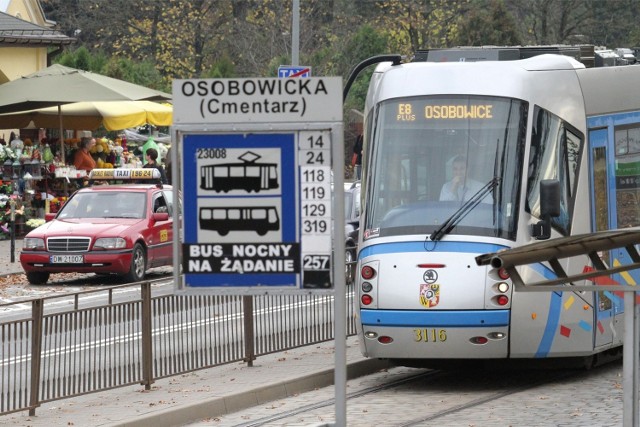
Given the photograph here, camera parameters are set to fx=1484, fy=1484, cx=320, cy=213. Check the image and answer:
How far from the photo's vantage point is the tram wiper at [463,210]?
1311cm

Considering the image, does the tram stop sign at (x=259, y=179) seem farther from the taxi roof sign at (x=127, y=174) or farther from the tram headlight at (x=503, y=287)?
A: the taxi roof sign at (x=127, y=174)

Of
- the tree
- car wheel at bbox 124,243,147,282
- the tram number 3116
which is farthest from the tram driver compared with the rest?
the tree

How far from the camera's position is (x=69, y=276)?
26172 mm

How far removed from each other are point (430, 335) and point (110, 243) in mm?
11957

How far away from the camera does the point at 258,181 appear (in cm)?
827

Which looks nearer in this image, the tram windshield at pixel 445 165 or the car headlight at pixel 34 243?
the tram windshield at pixel 445 165

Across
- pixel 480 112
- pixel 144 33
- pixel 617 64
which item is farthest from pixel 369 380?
pixel 144 33

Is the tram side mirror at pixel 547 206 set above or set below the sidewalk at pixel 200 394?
above

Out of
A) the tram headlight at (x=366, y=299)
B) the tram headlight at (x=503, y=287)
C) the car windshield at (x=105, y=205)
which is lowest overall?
the tram headlight at (x=366, y=299)

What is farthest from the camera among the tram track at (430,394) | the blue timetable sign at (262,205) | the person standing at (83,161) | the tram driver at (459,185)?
the person standing at (83,161)

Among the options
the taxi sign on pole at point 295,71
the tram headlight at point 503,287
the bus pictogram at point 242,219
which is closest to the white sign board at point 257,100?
the bus pictogram at point 242,219

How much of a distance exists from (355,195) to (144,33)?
147 feet

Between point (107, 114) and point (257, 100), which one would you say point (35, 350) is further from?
point (107, 114)

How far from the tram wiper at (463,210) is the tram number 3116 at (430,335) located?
816 millimetres
